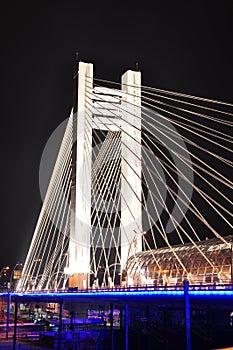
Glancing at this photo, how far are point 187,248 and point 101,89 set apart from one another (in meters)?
10.9

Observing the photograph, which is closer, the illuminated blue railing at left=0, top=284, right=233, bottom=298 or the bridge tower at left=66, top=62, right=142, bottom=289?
the illuminated blue railing at left=0, top=284, right=233, bottom=298

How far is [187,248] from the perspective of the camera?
3406 cm

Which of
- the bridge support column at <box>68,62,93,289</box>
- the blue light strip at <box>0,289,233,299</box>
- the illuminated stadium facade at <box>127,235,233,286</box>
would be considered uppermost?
the bridge support column at <box>68,62,93,289</box>

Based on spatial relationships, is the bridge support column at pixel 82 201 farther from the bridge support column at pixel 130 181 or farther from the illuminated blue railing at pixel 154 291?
the bridge support column at pixel 130 181

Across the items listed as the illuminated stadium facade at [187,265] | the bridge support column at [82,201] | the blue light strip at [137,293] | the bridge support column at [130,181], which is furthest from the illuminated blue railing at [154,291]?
the bridge support column at [130,181]

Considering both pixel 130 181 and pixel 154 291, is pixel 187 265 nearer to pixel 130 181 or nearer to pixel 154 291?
pixel 130 181

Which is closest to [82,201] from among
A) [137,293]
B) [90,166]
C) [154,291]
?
[90,166]

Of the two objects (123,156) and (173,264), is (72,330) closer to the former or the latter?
(173,264)

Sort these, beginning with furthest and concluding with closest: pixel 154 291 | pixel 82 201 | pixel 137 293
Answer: pixel 82 201
pixel 137 293
pixel 154 291

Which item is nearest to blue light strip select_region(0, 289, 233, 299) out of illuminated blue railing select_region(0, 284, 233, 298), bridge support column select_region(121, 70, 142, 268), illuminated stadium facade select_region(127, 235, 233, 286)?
illuminated blue railing select_region(0, 284, 233, 298)

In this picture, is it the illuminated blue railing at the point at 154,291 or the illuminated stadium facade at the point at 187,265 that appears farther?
the illuminated stadium facade at the point at 187,265

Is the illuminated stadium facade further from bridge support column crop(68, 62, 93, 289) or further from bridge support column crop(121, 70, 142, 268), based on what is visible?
bridge support column crop(68, 62, 93, 289)

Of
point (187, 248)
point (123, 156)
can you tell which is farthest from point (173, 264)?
point (123, 156)

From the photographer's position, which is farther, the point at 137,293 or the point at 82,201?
the point at 82,201
